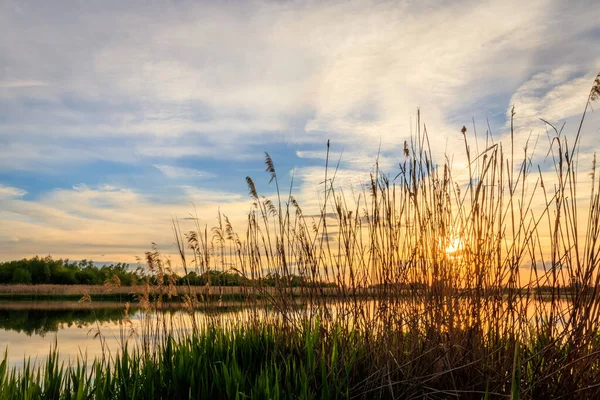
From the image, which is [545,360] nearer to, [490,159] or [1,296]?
[490,159]

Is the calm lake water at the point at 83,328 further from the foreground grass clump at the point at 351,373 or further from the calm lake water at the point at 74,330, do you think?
the foreground grass clump at the point at 351,373

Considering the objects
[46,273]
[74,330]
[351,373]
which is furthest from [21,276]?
[351,373]

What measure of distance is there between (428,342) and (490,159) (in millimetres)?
1332

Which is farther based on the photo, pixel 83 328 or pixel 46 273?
pixel 46 273

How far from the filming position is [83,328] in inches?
667

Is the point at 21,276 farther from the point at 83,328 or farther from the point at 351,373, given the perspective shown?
the point at 351,373

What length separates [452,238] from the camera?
343 centimetres

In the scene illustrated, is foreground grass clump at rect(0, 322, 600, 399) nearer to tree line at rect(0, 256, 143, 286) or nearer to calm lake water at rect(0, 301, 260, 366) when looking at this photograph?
calm lake water at rect(0, 301, 260, 366)

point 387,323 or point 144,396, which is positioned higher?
point 387,323

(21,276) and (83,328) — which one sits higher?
(21,276)

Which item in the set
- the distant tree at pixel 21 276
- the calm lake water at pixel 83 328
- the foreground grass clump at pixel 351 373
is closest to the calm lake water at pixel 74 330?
the calm lake water at pixel 83 328

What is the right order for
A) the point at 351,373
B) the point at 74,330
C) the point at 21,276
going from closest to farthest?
the point at 351,373
the point at 74,330
the point at 21,276

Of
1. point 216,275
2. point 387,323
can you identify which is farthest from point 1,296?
point 387,323

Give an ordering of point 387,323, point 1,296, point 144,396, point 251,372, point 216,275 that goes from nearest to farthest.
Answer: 1. point 387,323
2. point 144,396
3. point 251,372
4. point 216,275
5. point 1,296
